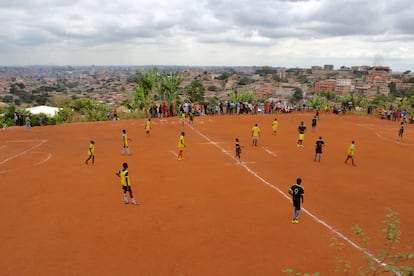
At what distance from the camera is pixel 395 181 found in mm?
13766

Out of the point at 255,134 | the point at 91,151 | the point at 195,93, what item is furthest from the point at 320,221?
the point at 195,93

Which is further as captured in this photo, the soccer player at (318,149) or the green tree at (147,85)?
the green tree at (147,85)

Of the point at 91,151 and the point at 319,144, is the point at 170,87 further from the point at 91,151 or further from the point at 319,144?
the point at 319,144

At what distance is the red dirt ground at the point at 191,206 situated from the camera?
7.85 meters

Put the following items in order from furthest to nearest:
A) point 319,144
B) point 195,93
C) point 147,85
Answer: point 195,93 < point 147,85 < point 319,144

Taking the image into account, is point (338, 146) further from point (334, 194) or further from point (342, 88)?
point (342, 88)

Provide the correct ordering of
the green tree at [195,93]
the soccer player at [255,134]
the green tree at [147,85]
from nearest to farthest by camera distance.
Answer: the soccer player at [255,134] < the green tree at [147,85] < the green tree at [195,93]

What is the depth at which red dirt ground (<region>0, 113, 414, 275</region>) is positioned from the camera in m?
7.85

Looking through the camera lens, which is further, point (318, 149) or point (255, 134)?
point (255, 134)

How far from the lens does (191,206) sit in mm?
10797

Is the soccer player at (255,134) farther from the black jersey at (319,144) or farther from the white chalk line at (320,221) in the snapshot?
the black jersey at (319,144)

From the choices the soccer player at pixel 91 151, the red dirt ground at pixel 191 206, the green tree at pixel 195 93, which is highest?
the green tree at pixel 195 93

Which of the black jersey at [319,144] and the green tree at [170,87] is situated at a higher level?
the green tree at [170,87]

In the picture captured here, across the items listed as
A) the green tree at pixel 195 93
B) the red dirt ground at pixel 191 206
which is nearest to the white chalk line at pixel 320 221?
the red dirt ground at pixel 191 206
